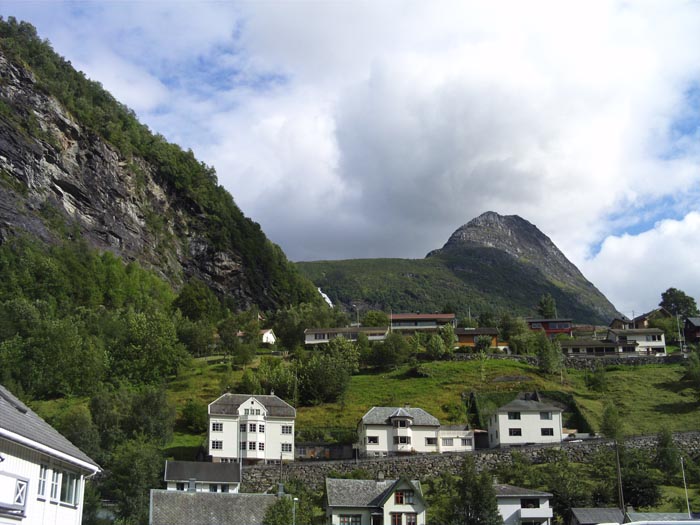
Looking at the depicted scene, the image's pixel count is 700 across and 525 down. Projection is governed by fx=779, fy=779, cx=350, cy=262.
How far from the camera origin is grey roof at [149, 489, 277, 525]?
176 feet

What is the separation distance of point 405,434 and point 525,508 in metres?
22.1

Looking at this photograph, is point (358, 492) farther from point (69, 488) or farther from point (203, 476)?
point (69, 488)

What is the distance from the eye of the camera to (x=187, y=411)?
85062 mm

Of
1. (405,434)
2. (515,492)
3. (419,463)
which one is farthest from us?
(405,434)

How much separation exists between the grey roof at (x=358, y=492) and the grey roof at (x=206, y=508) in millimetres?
5769

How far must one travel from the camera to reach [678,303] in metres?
170

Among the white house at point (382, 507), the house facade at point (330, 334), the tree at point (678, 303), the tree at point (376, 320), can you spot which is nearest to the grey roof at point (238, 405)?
the white house at point (382, 507)

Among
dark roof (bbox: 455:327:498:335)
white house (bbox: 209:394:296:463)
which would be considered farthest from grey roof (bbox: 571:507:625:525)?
dark roof (bbox: 455:327:498:335)

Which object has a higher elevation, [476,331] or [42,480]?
[476,331]

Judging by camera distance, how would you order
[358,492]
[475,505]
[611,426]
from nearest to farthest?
[475,505] → [358,492] → [611,426]

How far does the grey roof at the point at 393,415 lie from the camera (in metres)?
80.5

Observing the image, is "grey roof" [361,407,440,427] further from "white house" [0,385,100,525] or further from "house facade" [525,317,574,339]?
"house facade" [525,317,574,339]

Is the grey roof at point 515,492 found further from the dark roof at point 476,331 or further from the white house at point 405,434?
the dark roof at point 476,331

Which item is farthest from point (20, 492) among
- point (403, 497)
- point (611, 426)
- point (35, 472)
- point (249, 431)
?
point (611, 426)
